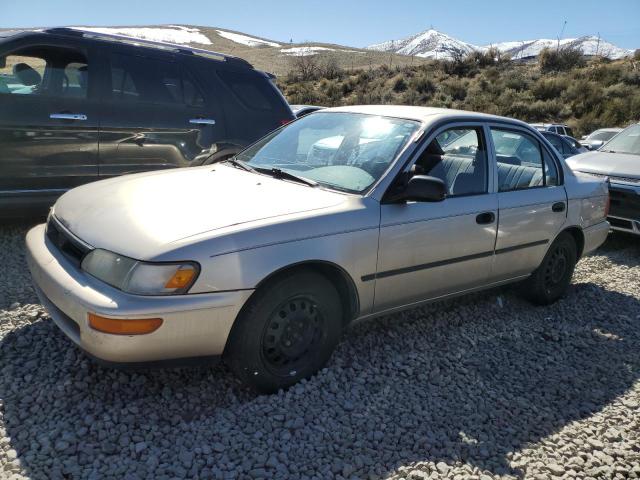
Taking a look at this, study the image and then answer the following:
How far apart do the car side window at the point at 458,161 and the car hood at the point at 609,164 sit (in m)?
3.86

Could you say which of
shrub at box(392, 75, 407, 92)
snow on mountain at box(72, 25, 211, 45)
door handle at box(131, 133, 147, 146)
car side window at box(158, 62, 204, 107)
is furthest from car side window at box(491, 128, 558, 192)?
snow on mountain at box(72, 25, 211, 45)

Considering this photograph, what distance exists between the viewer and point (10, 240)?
5.25m

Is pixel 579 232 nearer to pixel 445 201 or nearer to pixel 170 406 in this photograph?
pixel 445 201

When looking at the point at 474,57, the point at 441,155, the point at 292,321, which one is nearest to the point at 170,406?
the point at 292,321

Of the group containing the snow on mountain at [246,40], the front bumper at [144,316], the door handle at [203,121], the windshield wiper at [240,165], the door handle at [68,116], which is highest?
the snow on mountain at [246,40]

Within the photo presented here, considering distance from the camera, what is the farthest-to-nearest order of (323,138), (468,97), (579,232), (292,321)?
(468,97) → (579,232) → (323,138) → (292,321)

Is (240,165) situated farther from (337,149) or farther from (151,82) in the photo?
(151,82)

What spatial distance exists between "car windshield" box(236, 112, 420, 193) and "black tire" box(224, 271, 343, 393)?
2.48 feet

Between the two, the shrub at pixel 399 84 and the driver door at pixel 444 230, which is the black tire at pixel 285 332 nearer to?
the driver door at pixel 444 230

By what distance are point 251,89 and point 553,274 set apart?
3.79m

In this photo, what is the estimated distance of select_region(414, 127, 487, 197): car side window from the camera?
3.96 metres

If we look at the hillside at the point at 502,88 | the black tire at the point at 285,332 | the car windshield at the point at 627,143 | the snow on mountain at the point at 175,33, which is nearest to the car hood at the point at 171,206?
the black tire at the point at 285,332

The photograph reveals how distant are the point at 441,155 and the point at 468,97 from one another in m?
26.9

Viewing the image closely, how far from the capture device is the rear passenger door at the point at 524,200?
171 inches
